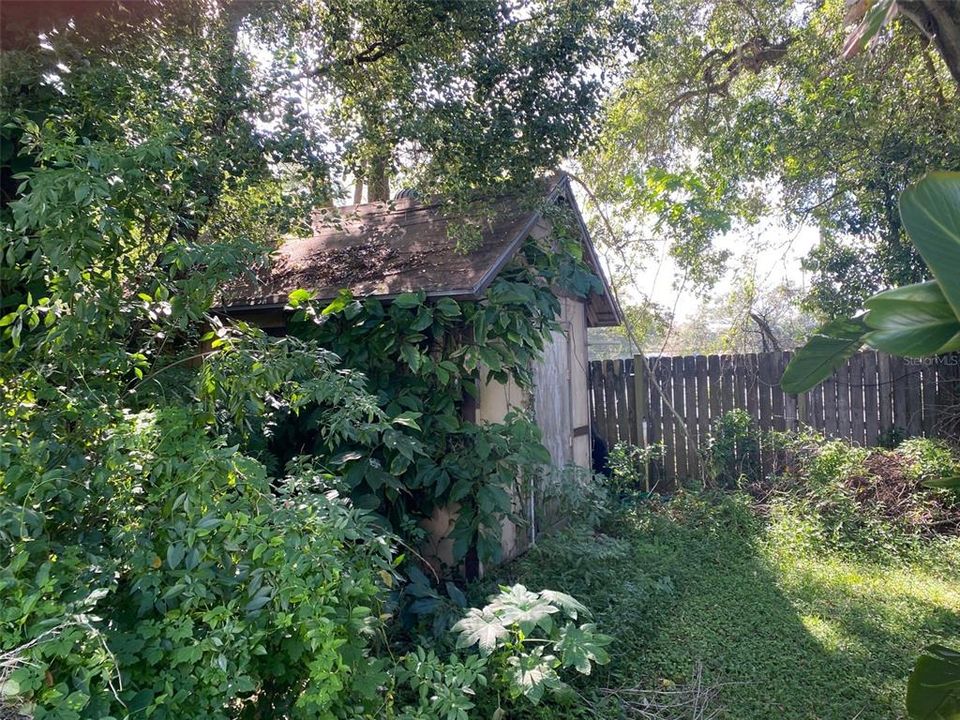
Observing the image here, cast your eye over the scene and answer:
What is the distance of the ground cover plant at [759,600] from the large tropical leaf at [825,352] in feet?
6.16

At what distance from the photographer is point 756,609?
5082 mm

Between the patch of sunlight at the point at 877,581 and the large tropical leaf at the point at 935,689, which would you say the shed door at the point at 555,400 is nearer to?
the patch of sunlight at the point at 877,581

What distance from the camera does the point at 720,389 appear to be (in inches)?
368

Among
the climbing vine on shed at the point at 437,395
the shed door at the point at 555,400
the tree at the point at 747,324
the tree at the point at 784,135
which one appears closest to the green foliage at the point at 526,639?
the climbing vine on shed at the point at 437,395

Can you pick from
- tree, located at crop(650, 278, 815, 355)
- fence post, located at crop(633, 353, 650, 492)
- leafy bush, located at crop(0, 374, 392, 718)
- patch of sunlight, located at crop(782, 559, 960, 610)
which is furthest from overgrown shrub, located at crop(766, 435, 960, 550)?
leafy bush, located at crop(0, 374, 392, 718)

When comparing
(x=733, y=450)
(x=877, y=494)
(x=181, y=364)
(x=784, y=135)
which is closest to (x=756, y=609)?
(x=877, y=494)

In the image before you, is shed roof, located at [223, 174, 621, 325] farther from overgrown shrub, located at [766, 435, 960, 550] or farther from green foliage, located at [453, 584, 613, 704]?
overgrown shrub, located at [766, 435, 960, 550]

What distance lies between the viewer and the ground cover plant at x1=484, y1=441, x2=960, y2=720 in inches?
153

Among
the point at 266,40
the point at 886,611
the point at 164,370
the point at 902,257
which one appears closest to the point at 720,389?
the point at 902,257

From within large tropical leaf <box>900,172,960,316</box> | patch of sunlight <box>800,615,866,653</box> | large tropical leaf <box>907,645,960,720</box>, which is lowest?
patch of sunlight <box>800,615,866,653</box>

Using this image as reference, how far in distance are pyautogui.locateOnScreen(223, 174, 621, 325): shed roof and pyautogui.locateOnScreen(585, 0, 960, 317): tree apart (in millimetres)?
2187

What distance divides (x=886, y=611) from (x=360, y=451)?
13.4 ft

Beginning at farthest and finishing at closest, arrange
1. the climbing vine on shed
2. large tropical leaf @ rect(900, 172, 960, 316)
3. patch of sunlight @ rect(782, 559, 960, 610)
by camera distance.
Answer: patch of sunlight @ rect(782, 559, 960, 610) → the climbing vine on shed → large tropical leaf @ rect(900, 172, 960, 316)

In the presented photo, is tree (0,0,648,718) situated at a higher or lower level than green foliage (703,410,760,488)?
higher
